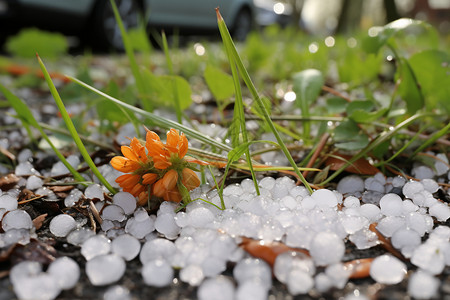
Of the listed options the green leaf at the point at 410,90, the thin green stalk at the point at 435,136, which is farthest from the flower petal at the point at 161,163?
the green leaf at the point at 410,90

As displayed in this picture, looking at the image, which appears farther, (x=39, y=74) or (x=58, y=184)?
(x=39, y=74)

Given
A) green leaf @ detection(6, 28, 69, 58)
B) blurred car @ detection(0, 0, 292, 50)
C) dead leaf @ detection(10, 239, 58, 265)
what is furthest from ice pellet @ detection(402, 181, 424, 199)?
blurred car @ detection(0, 0, 292, 50)

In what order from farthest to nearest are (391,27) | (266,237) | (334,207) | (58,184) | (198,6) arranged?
(198,6), (391,27), (58,184), (334,207), (266,237)

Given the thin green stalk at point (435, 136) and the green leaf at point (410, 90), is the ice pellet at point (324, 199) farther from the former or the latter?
the green leaf at point (410, 90)

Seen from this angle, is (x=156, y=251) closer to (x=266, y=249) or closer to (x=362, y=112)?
(x=266, y=249)

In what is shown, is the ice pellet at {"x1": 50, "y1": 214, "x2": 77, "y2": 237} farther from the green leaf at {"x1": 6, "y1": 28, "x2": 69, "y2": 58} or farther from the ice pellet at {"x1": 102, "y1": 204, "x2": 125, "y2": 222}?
the green leaf at {"x1": 6, "y1": 28, "x2": 69, "y2": 58}

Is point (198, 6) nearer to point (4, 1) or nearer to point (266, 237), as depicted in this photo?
point (4, 1)

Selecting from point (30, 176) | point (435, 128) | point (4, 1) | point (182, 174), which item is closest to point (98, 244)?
point (182, 174)
